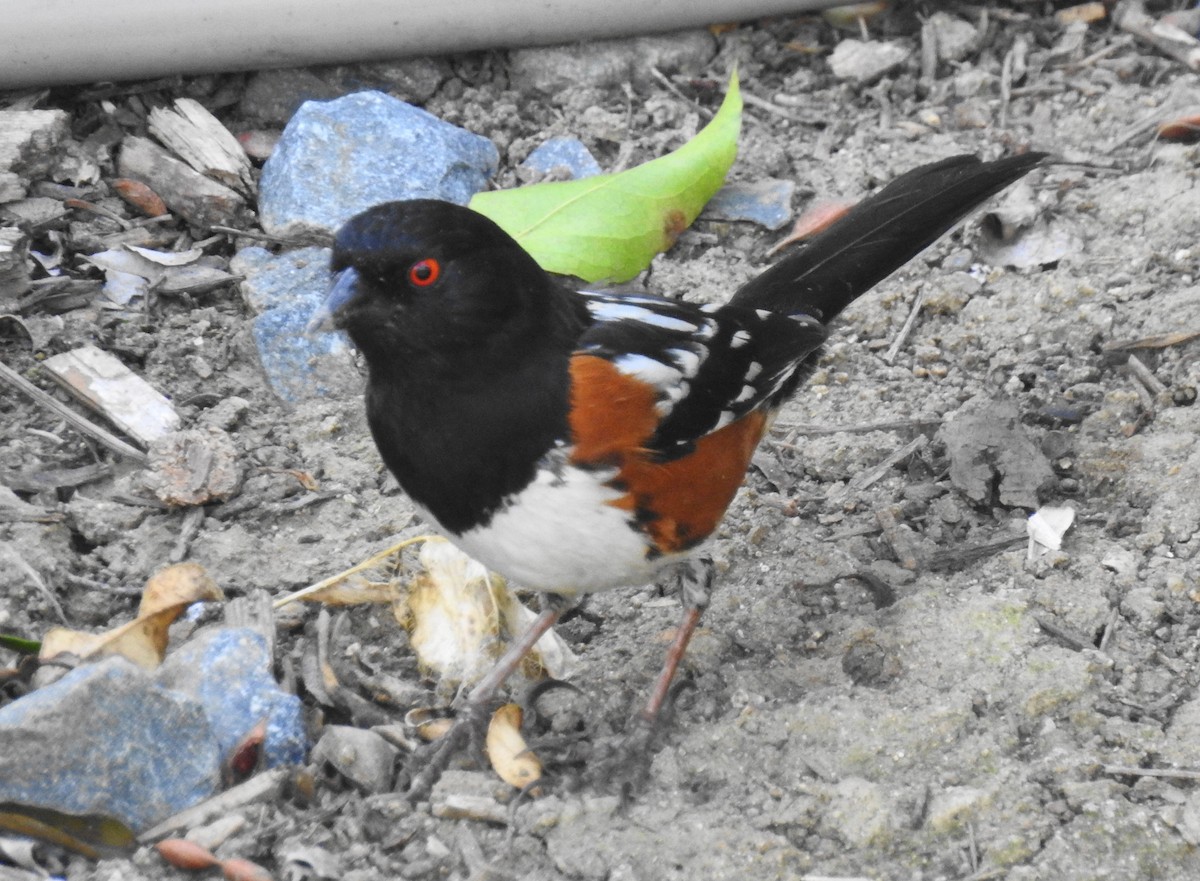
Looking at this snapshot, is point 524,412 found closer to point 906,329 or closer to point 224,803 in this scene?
point 224,803

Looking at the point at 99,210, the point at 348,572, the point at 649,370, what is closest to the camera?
the point at 649,370

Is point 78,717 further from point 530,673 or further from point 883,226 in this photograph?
point 883,226

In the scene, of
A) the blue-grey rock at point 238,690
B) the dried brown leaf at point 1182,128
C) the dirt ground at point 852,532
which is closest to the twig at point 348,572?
the dirt ground at point 852,532

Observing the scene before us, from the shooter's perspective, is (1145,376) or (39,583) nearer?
(39,583)

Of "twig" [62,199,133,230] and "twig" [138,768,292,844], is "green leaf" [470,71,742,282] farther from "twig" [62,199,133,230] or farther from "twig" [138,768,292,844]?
"twig" [138,768,292,844]

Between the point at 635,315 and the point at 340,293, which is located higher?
the point at 340,293

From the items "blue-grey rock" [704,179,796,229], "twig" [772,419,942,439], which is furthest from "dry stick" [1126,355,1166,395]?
"blue-grey rock" [704,179,796,229]

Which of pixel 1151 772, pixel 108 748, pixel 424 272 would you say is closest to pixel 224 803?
pixel 108 748
